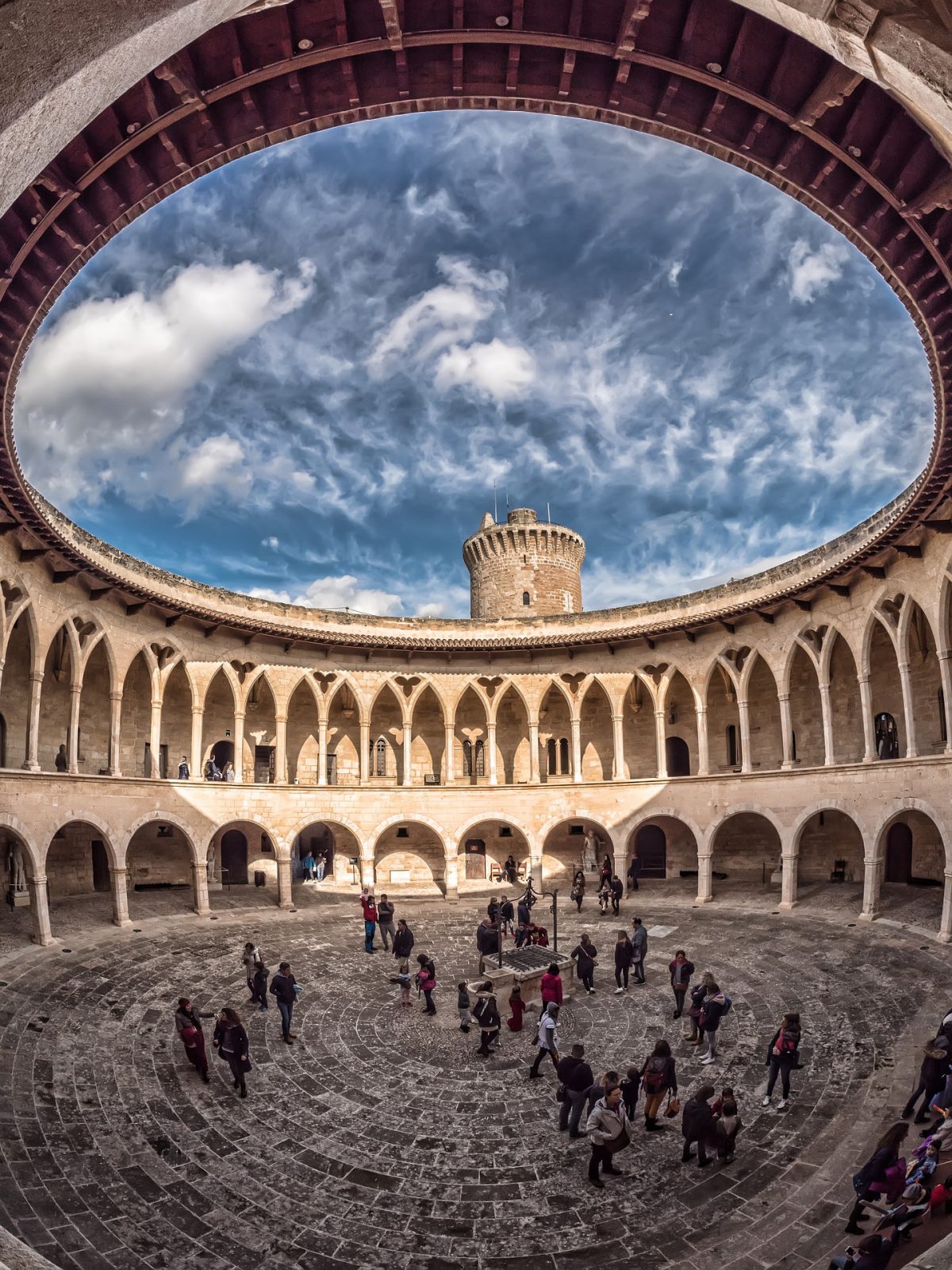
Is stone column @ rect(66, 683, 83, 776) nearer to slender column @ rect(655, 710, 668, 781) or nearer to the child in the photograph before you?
the child

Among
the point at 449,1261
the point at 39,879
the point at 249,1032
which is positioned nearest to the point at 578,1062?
the point at 449,1261

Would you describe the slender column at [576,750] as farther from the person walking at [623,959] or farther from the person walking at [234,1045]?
the person walking at [234,1045]

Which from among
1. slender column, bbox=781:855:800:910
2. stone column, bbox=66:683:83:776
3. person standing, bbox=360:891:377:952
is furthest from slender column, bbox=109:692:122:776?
slender column, bbox=781:855:800:910

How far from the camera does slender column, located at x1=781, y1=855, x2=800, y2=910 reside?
25.0m

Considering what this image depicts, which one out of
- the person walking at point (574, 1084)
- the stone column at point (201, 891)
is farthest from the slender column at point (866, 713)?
the stone column at point (201, 891)

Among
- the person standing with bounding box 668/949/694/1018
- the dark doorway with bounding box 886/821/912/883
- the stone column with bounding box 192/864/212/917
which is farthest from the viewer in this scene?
the stone column with bounding box 192/864/212/917

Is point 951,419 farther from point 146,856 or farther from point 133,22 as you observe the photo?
point 146,856

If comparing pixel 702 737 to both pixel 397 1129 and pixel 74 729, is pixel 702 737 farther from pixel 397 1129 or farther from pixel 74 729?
pixel 74 729

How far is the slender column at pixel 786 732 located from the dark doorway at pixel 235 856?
20221 millimetres

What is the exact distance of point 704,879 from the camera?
2761cm

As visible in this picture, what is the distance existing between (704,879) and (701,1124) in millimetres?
18591

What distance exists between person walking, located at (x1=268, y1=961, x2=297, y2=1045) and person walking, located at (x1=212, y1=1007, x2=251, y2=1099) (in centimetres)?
159

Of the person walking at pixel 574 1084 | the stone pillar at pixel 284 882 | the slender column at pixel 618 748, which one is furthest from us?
the slender column at pixel 618 748

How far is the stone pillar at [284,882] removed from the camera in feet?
92.4
